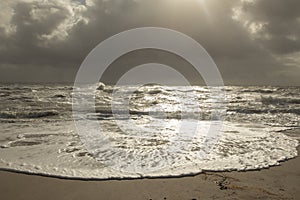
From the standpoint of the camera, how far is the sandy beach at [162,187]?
16.6 ft

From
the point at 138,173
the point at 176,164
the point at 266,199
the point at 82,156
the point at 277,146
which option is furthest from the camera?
the point at 277,146

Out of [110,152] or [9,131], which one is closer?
[110,152]

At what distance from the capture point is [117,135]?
10992mm

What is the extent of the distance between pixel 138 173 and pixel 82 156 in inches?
81.5

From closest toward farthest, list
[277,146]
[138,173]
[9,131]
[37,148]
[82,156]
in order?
[138,173]
[82,156]
[37,148]
[277,146]
[9,131]

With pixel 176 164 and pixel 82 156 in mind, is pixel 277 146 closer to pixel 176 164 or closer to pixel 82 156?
pixel 176 164

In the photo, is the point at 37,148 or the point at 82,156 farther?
the point at 37,148

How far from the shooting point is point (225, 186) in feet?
18.2

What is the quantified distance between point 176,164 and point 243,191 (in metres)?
2.02

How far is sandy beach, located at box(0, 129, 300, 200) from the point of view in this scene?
5055 millimetres

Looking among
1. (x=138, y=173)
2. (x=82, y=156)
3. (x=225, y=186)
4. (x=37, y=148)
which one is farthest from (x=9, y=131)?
(x=225, y=186)

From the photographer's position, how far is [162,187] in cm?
549

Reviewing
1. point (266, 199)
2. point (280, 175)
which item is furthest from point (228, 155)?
point (266, 199)

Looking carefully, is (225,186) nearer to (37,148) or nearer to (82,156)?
(82,156)
